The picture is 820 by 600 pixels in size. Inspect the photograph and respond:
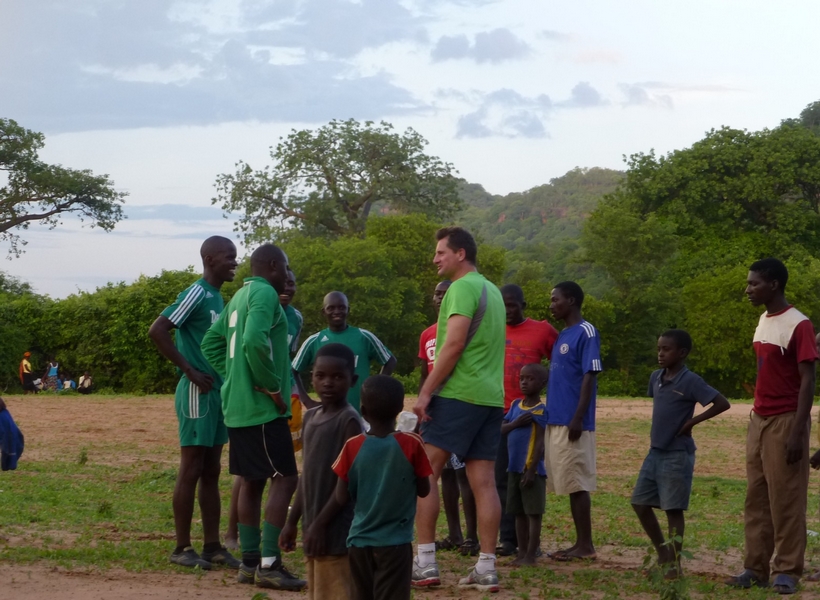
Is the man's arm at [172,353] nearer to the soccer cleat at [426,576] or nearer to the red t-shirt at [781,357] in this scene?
the soccer cleat at [426,576]

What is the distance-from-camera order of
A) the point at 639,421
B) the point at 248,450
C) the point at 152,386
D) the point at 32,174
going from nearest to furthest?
1. the point at 248,450
2. the point at 639,421
3. the point at 152,386
4. the point at 32,174

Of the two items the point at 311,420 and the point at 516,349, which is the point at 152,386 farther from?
the point at 311,420

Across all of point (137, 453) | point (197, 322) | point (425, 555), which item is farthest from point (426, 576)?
point (137, 453)

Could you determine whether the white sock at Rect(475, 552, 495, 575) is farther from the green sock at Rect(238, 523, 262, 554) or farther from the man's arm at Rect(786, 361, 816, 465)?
the man's arm at Rect(786, 361, 816, 465)

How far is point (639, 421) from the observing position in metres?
20.9

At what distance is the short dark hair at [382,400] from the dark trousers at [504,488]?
9.82 ft

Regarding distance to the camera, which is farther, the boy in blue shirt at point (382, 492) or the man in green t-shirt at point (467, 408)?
the man in green t-shirt at point (467, 408)

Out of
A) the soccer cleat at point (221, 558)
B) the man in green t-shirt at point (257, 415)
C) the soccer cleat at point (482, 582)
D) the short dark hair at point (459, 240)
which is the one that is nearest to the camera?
the soccer cleat at point (482, 582)

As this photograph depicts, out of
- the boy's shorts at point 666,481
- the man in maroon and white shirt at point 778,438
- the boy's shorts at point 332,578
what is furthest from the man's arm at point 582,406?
the boy's shorts at point 332,578

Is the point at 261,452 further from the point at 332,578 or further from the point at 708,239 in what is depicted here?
the point at 708,239

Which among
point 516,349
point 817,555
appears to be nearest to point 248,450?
point 516,349

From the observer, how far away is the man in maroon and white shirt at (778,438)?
20.2 ft

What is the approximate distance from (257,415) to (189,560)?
43.8 inches

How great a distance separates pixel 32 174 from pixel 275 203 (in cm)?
1242
